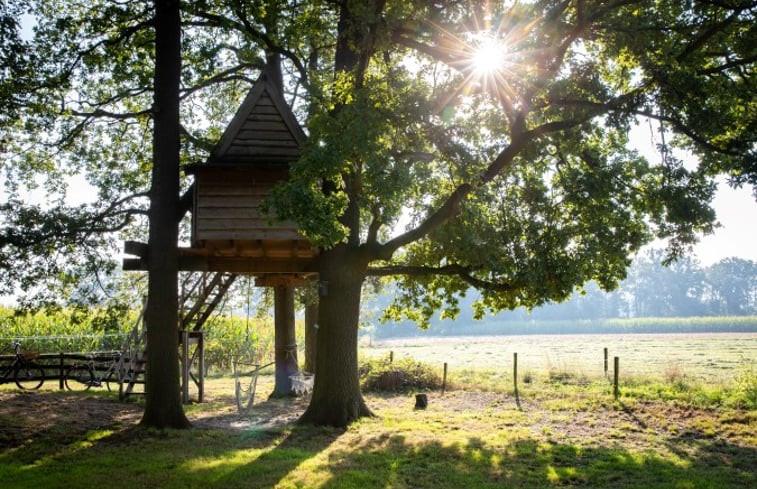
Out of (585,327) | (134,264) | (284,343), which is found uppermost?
(134,264)

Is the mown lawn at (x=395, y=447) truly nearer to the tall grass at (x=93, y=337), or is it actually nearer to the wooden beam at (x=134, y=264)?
the wooden beam at (x=134, y=264)

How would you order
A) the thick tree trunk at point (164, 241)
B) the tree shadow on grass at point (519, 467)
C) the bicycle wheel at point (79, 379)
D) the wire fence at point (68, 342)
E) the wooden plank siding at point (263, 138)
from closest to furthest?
1. the tree shadow on grass at point (519, 467)
2. the thick tree trunk at point (164, 241)
3. the wooden plank siding at point (263, 138)
4. the bicycle wheel at point (79, 379)
5. the wire fence at point (68, 342)

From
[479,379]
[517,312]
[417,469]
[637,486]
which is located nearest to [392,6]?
[417,469]

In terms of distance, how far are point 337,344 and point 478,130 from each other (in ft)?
20.9

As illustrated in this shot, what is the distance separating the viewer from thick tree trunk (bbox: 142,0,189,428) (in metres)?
14.7

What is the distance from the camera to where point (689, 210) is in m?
13.2

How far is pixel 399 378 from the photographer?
24094mm

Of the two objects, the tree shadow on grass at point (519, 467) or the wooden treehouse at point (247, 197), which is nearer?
the tree shadow on grass at point (519, 467)

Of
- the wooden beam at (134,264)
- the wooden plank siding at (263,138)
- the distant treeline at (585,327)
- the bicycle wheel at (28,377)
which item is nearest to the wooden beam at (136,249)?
the wooden beam at (134,264)

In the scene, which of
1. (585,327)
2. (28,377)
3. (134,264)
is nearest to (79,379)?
(28,377)

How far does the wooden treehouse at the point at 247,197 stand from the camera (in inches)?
590

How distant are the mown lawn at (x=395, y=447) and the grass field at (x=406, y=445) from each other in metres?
0.03

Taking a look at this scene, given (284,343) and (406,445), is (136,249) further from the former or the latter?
(284,343)

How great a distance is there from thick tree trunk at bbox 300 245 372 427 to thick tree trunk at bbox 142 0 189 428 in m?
3.37
